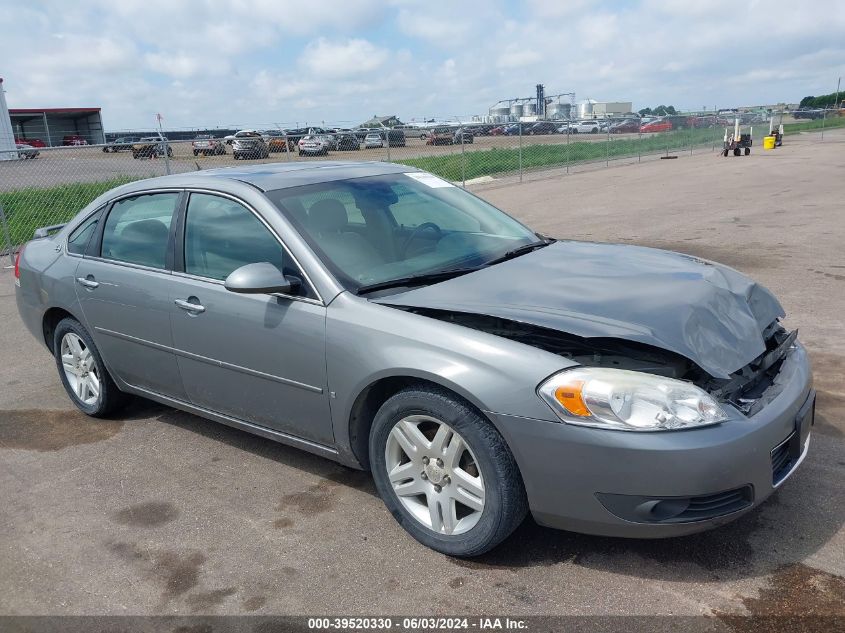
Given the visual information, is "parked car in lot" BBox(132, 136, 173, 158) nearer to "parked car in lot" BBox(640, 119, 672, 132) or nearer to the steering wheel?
the steering wheel

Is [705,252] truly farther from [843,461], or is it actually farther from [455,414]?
[455,414]

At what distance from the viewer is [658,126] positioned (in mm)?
35531

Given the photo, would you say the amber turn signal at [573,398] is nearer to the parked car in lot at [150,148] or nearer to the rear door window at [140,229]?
the rear door window at [140,229]

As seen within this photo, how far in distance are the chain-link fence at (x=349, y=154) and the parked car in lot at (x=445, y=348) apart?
7773 mm

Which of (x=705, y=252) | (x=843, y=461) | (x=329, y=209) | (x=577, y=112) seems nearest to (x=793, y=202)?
(x=705, y=252)

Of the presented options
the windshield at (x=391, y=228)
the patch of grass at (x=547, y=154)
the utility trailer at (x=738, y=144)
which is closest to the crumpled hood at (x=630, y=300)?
the windshield at (x=391, y=228)

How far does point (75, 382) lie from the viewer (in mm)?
5152

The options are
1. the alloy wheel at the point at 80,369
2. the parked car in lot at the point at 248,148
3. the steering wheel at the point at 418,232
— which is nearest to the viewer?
the steering wheel at the point at 418,232

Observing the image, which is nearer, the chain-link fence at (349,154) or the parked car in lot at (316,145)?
the chain-link fence at (349,154)

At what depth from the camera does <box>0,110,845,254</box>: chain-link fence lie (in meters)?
14.8

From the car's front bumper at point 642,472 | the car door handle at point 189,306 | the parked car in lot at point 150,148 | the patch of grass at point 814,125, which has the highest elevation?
the parked car in lot at point 150,148

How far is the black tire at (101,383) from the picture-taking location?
4.86 metres

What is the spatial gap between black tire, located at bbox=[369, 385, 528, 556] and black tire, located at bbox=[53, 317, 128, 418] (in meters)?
2.45

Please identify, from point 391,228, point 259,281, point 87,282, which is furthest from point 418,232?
point 87,282
